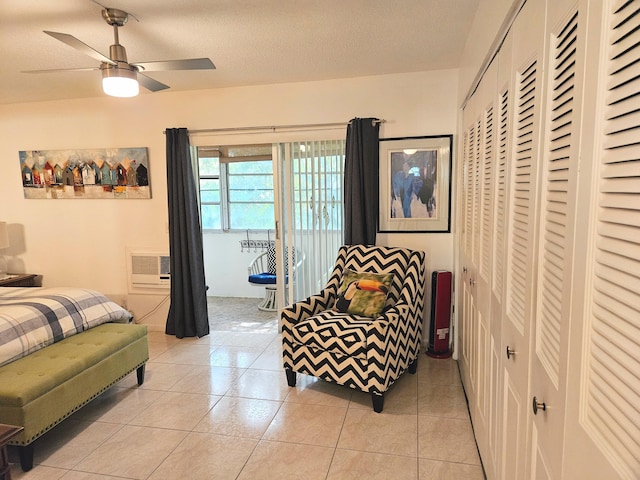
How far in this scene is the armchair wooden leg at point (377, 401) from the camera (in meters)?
2.60

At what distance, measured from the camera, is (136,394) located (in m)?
2.93

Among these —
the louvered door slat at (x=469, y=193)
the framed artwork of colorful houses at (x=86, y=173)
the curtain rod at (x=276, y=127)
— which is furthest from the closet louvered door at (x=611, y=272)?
the framed artwork of colorful houses at (x=86, y=173)

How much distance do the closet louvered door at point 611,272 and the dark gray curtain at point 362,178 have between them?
274cm

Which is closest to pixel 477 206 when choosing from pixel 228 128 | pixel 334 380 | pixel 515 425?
pixel 515 425

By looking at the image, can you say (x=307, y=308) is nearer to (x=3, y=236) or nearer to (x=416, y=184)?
(x=416, y=184)

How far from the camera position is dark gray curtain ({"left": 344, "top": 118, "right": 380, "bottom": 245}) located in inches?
139

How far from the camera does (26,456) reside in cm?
210

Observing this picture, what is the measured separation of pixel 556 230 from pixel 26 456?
8.78 ft

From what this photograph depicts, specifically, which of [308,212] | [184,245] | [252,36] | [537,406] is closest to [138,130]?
[184,245]

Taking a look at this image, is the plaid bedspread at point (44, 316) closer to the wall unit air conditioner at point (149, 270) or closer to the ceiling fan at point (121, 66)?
the wall unit air conditioner at point (149, 270)

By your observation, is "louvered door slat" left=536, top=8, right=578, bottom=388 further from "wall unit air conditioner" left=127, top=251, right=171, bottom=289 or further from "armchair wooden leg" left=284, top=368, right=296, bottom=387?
"wall unit air conditioner" left=127, top=251, right=171, bottom=289

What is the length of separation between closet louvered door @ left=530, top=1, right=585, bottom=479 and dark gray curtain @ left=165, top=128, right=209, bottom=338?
11.1 ft

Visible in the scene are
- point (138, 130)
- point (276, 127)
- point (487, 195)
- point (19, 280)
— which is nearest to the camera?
point (487, 195)

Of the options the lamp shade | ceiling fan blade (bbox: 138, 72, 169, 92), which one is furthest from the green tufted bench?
the lamp shade
